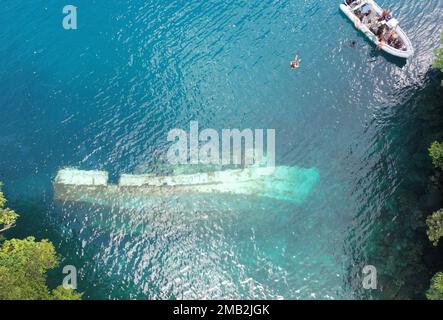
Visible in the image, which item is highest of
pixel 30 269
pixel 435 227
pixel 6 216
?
pixel 6 216

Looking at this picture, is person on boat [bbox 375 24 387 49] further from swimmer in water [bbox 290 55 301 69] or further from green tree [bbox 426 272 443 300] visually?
green tree [bbox 426 272 443 300]

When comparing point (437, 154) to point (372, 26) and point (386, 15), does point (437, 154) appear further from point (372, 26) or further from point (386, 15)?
point (386, 15)

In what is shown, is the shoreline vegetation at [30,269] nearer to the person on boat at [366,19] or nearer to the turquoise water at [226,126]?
the turquoise water at [226,126]

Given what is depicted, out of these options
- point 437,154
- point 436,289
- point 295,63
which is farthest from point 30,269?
point 437,154

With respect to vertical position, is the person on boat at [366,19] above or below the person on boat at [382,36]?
above

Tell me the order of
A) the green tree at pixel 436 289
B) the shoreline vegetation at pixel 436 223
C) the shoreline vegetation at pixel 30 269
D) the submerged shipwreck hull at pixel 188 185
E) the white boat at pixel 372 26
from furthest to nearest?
the white boat at pixel 372 26 < the submerged shipwreck hull at pixel 188 185 < the shoreline vegetation at pixel 436 223 < the shoreline vegetation at pixel 30 269 < the green tree at pixel 436 289

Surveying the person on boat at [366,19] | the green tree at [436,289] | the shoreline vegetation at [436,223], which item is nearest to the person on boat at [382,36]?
the person on boat at [366,19]
